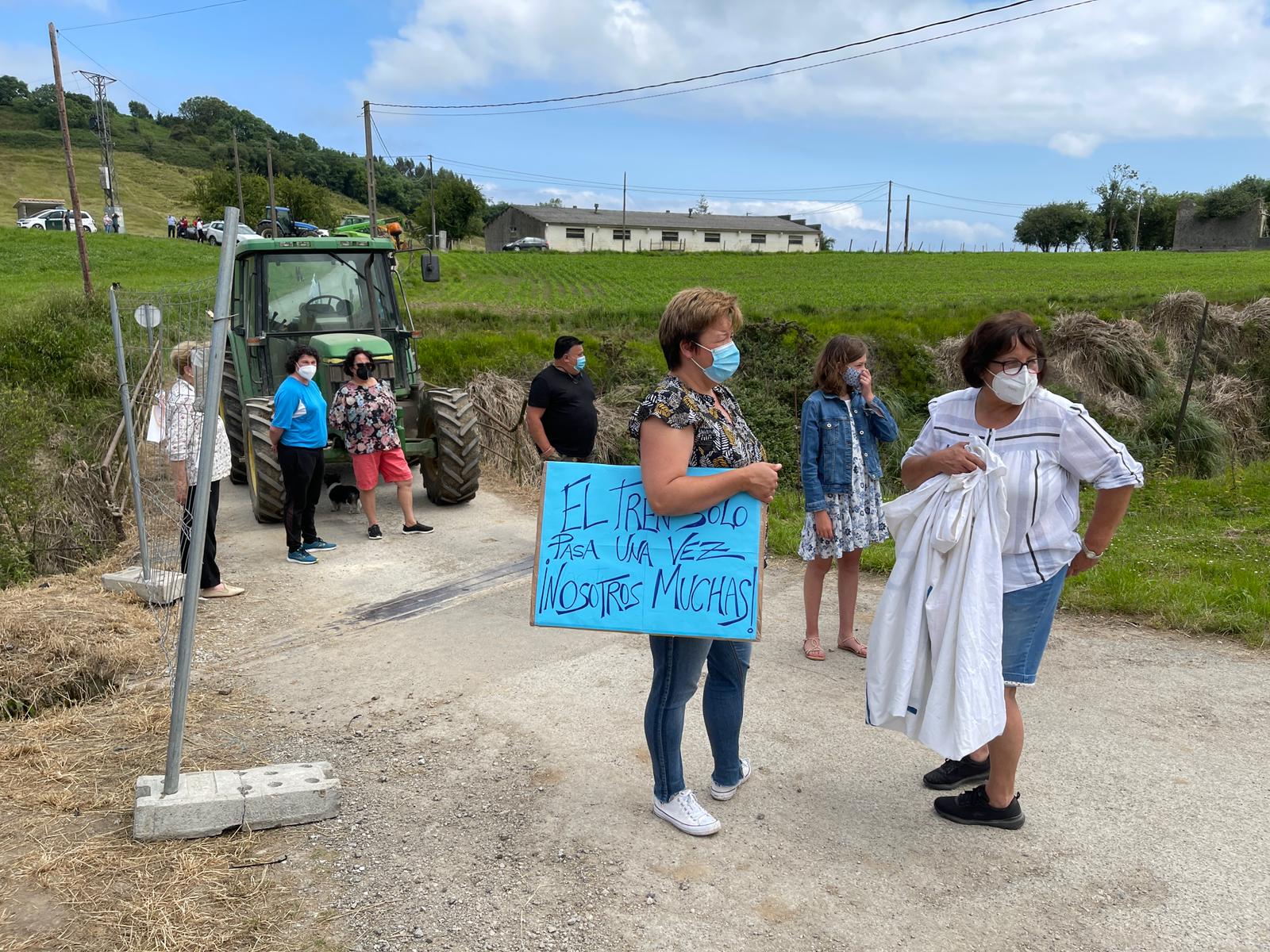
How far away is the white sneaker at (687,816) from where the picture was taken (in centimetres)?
325

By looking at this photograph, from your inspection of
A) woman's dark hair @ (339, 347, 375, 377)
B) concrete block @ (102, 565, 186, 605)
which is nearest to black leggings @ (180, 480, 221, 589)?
concrete block @ (102, 565, 186, 605)

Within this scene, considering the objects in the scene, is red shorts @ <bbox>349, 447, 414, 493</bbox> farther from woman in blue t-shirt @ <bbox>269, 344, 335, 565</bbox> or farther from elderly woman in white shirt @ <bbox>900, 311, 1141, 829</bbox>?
elderly woman in white shirt @ <bbox>900, 311, 1141, 829</bbox>

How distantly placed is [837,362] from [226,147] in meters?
113

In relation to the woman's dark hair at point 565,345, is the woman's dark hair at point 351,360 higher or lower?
lower

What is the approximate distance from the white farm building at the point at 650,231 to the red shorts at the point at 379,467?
6375 centimetres

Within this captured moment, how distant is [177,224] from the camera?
52.1m

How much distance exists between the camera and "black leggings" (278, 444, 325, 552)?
694cm

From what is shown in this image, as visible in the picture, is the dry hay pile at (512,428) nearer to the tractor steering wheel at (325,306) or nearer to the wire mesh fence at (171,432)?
the tractor steering wheel at (325,306)

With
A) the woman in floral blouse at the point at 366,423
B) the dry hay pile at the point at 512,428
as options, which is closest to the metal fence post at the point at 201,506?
the woman in floral blouse at the point at 366,423

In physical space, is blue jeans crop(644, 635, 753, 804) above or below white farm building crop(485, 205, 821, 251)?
below

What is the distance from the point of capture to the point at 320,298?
353 inches

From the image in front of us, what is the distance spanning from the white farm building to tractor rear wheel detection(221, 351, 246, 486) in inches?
2406

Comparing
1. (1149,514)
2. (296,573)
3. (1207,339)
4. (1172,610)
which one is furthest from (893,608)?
(1207,339)

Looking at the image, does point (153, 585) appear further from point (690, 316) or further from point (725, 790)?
point (690, 316)
